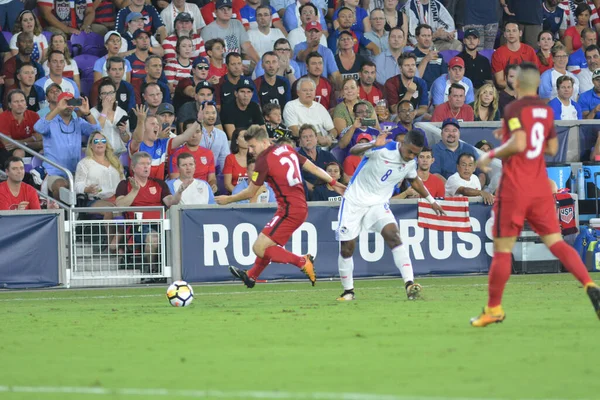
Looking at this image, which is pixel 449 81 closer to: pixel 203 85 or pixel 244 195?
pixel 203 85

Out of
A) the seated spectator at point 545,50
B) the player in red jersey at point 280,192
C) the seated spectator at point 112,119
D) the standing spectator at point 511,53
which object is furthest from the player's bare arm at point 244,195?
the seated spectator at point 545,50

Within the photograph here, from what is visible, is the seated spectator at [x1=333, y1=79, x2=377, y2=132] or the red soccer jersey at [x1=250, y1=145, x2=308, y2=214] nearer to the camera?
the red soccer jersey at [x1=250, y1=145, x2=308, y2=214]

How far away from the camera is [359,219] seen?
13336 mm

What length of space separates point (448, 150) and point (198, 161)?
15.1ft

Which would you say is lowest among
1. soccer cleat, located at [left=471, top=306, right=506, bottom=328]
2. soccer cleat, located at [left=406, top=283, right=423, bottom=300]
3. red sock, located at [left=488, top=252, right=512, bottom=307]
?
soccer cleat, located at [left=406, top=283, right=423, bottom=300]

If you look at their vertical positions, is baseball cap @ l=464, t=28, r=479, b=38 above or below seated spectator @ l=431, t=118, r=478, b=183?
above

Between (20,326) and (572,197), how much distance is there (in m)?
10.6

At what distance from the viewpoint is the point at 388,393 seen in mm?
6129

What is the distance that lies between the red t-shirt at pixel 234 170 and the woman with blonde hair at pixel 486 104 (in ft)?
17.1

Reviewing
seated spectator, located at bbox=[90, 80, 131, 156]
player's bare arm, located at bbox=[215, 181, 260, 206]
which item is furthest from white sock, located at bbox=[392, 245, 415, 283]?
seated spectator, located at bbox=[90, 80, 131, 156]

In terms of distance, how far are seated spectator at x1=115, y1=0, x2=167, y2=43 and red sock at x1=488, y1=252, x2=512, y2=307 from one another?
519 inches

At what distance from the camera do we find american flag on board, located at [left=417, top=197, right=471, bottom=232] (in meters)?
17.7

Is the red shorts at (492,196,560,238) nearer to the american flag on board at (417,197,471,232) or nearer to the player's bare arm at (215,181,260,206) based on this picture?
the player's bare arm at (215,181,260,206)

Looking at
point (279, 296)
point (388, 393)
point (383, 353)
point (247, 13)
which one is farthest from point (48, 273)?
point (388, 393)
